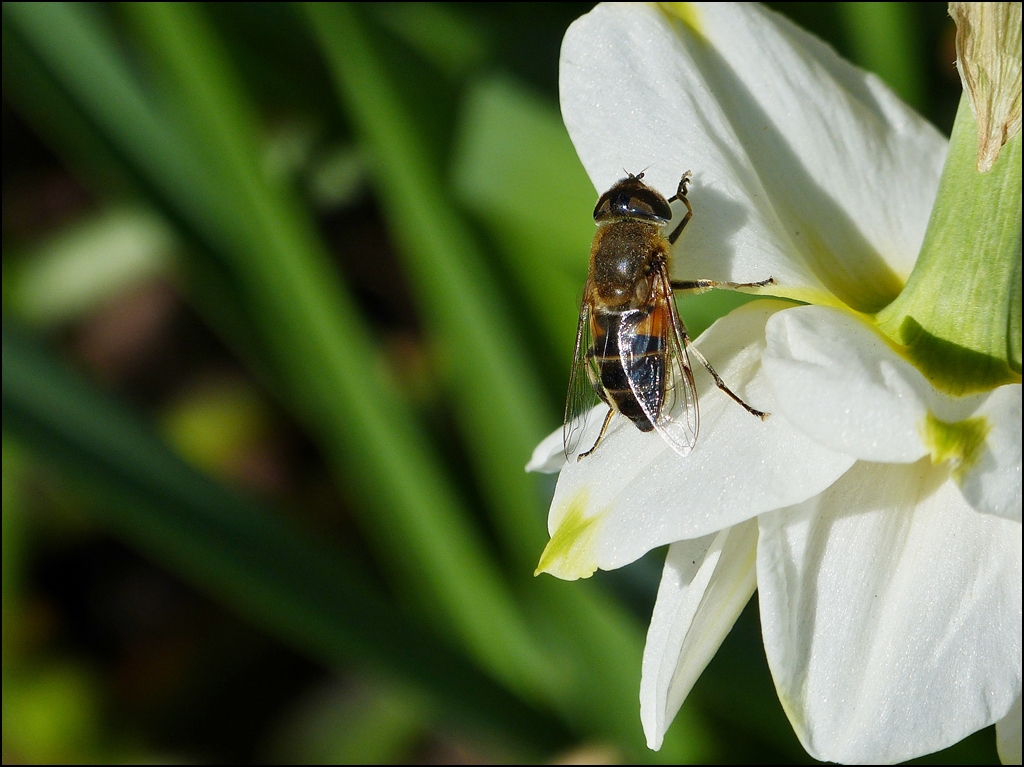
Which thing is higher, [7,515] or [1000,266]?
[1000,266]

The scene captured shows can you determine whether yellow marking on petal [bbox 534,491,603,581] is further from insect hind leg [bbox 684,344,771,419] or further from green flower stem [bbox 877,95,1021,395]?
green flower stem [bbox 877,95,1021,395]

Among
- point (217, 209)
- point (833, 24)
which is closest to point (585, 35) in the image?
point (833, 24)

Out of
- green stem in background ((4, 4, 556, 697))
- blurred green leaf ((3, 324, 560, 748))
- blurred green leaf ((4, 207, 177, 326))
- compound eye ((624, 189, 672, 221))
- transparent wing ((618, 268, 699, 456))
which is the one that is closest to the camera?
transparent wing ((618, 268, 699, 456))

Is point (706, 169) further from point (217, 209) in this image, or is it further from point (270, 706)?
point (270, 706)

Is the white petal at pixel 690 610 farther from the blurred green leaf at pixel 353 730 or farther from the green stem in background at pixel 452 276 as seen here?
the blurred green leaf at pixel 353 730

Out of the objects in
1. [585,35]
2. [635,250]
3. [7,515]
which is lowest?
[7,515]

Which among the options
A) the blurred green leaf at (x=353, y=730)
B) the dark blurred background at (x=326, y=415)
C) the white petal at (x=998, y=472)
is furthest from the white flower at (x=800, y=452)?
the blurred green leaf at (x=353, y=730)

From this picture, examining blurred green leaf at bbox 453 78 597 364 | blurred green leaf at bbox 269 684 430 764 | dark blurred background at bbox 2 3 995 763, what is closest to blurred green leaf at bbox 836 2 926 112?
dark blurred background at bbox 2 3 995 763
